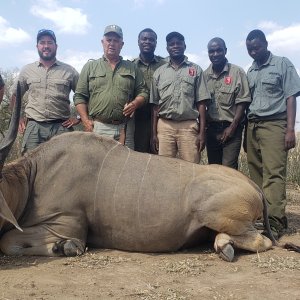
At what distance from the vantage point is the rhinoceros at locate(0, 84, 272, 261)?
5.32 m

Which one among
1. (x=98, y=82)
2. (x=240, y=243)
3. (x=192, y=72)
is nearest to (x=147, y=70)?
(x=192, y=72)

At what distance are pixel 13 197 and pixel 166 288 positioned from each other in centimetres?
201

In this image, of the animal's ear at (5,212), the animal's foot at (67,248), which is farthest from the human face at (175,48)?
the animal's ear at (5,212)

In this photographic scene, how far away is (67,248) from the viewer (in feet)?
16.9

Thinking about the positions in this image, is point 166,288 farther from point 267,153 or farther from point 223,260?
point 267,153

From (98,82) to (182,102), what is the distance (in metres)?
1.21

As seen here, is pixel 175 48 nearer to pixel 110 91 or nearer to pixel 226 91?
pixel 226 91

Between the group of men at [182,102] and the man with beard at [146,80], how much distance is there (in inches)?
1.2

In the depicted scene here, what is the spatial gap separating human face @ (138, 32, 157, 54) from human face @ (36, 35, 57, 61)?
1.36 m

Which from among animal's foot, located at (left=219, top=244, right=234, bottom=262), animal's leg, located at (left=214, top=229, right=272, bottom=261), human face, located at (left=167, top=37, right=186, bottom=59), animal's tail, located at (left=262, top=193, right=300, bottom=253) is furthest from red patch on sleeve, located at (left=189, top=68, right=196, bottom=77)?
animal's foot, located at (left=219, top=244, right=234, bottom=262)

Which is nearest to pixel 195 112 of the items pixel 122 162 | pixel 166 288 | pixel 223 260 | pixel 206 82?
pixel 206 82

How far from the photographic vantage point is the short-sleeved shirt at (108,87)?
22.7 feet

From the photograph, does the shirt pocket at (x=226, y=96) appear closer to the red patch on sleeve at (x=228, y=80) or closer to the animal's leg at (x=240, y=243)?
the red patch on sleeve at (x=228, y=80)

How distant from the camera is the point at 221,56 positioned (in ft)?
24.6
